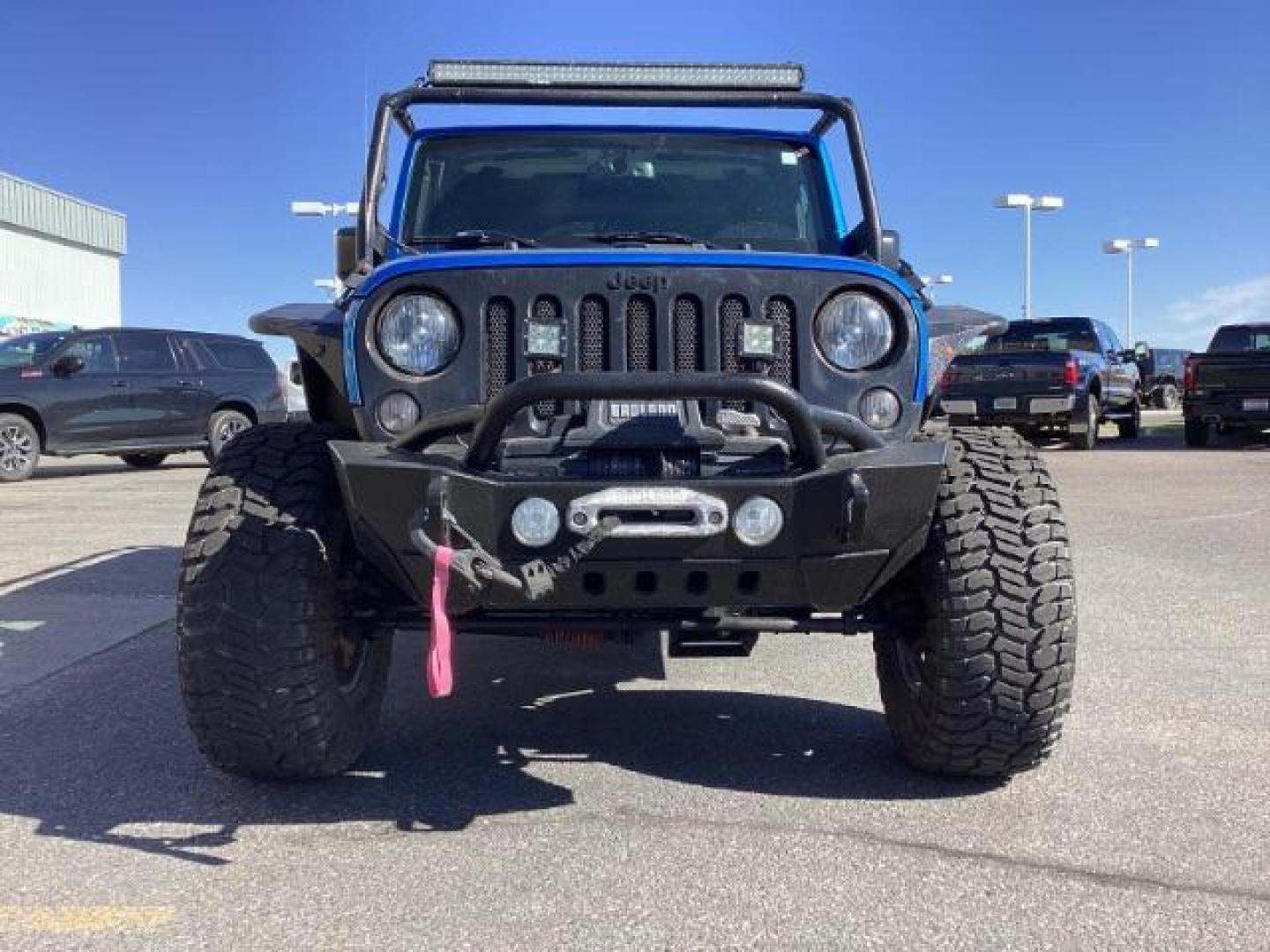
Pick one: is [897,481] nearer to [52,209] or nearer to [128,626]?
[128,626]

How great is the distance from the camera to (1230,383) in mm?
16953

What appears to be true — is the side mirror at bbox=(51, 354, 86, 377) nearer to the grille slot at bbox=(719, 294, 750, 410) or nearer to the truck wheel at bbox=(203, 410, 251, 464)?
the truck wheel at bbox=(203, 410, 251, 464)

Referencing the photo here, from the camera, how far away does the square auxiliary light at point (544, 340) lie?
313cm

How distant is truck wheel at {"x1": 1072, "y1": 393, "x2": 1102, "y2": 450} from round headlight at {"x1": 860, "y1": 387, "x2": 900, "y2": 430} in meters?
14.3

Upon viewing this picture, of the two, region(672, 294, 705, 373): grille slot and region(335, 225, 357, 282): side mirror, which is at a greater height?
region(335, 225, 357, 282): side mirror

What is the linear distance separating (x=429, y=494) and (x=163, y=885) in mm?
1118

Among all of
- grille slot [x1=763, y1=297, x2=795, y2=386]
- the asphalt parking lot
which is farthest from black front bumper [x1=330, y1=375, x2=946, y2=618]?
the asphalt parking lot

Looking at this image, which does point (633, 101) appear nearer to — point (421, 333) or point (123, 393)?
point (421, 333)

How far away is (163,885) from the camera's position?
8.93 feet

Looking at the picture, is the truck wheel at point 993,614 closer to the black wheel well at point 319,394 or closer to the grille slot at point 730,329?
the grille slot at point 730,329

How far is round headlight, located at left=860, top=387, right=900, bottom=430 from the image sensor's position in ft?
10.5

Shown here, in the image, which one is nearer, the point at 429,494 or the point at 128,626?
the point at 429,494

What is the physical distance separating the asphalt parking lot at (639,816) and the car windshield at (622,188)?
1.76 metres

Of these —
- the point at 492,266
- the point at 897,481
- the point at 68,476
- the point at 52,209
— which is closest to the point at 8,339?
the point at 68,476
